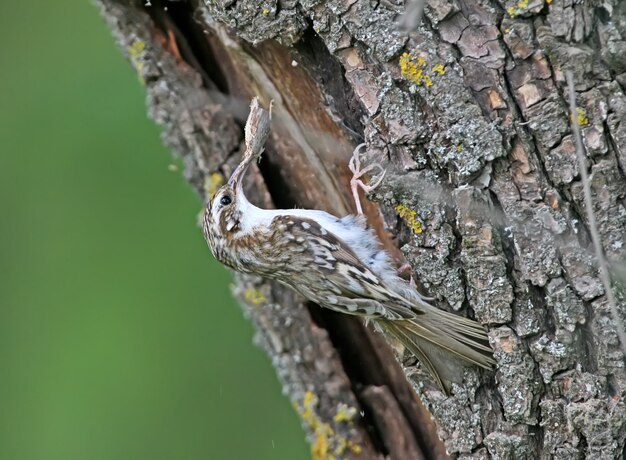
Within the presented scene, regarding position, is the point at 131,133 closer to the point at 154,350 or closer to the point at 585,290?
the point at 154,350

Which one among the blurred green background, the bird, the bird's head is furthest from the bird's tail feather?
the blurred green background

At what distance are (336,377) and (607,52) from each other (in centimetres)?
160

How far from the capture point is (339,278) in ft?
10.4

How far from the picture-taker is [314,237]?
10.6 feet

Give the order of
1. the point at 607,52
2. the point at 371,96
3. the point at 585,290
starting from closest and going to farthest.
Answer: the point at 607,52, the point at 585,290, the point at 371,96

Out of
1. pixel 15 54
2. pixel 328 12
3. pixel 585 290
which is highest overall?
pixel 15 54

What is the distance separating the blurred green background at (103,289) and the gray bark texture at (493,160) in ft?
5.29

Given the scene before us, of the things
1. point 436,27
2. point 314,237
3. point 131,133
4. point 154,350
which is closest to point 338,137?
point 314,237

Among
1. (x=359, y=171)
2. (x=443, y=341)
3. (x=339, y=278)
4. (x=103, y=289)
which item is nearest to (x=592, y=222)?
(x=443, y=341)

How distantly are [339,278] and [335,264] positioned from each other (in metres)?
0.06

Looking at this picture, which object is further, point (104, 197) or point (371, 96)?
point (104, 197)

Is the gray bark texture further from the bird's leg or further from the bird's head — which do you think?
the bird's head

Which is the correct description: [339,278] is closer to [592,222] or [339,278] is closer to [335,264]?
[335,264]

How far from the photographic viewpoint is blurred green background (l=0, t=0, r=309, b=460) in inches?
184
